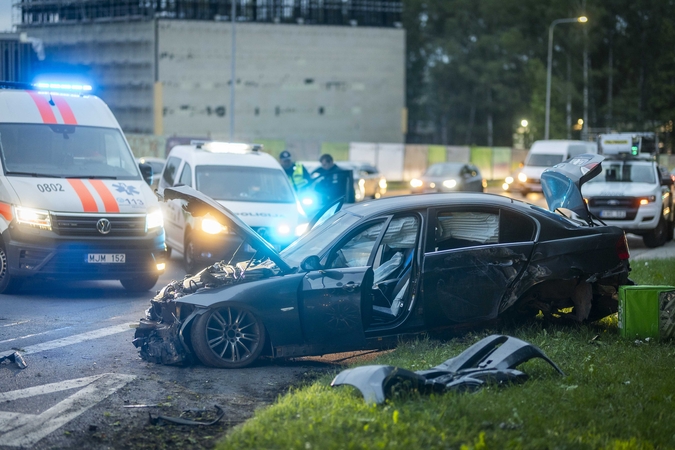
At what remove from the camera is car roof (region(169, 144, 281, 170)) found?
15.2 m

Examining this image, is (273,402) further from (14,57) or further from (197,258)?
(14,57)

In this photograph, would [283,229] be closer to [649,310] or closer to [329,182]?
[329,182]

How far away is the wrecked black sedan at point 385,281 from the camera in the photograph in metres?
7.64

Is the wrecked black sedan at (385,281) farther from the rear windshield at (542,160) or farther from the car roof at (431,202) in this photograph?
the rear windshield at (542,160)

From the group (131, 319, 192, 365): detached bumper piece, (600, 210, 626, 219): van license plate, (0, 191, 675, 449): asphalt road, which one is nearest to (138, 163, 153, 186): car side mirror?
(0, 191, 675, 449): asphalt road

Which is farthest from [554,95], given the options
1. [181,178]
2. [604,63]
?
[181,178]

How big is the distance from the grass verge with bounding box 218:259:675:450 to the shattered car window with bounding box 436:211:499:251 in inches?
45.5

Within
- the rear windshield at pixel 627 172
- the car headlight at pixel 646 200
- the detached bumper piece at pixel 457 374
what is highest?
the rear windshield at pixel 627 172

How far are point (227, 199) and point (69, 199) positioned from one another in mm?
3397

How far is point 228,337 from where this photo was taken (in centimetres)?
766

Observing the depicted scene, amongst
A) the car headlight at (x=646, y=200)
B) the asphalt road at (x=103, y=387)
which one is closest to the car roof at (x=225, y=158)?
the asphalt road at (x=103, y=387)

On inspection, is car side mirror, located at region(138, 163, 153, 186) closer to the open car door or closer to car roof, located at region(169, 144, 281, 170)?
car roof, located at region(169, 144, 281, 170)

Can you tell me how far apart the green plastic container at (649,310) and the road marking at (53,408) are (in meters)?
4.32

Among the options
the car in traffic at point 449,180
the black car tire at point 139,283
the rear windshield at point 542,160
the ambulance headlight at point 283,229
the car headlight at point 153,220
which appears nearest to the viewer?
the car headlight at point 153,220
